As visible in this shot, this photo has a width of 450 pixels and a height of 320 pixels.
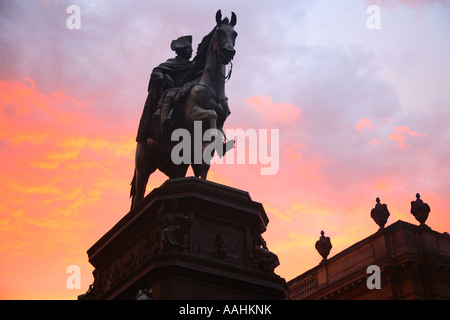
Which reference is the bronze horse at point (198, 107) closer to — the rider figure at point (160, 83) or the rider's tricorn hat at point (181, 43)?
the rider figure at point (160, 83)

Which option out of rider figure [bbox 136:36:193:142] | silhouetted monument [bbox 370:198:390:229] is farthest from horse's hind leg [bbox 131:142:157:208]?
silhouetted monument [bbox 370:198:390:229]

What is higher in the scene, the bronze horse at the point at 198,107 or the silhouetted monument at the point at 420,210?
the silhouetted monument at the point at 420,210

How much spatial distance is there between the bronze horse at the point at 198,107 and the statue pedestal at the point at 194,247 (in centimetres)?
133

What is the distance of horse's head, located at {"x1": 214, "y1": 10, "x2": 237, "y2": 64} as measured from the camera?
12.3m

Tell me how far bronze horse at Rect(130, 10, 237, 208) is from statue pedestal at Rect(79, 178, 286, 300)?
1.33m

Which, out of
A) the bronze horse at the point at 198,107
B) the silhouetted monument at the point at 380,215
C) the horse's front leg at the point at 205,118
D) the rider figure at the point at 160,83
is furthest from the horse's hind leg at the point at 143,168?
the silhouetted monument at the point at 380,215

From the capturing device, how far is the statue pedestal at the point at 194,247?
31.4 ft

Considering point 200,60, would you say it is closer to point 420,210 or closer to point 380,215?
point 380,215

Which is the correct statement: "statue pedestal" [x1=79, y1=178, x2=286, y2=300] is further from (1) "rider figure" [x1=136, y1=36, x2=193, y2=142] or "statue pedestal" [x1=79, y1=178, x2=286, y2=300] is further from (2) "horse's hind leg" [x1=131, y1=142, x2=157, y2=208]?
(1) "rider figure" [x1=136, y1=36, x2=193, y2=142]

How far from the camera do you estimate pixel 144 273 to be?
9797 mm

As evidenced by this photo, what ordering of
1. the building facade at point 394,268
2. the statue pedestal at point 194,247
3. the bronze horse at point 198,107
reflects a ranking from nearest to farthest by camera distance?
the statue pedestal at point 194,247 → the bronze horse at point 198,107 → the building facade at point 394,268

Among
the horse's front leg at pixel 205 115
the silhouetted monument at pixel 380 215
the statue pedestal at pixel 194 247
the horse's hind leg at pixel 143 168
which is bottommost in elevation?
the statue pedestal at pixel 194 247

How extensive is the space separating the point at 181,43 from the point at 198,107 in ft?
8.92
